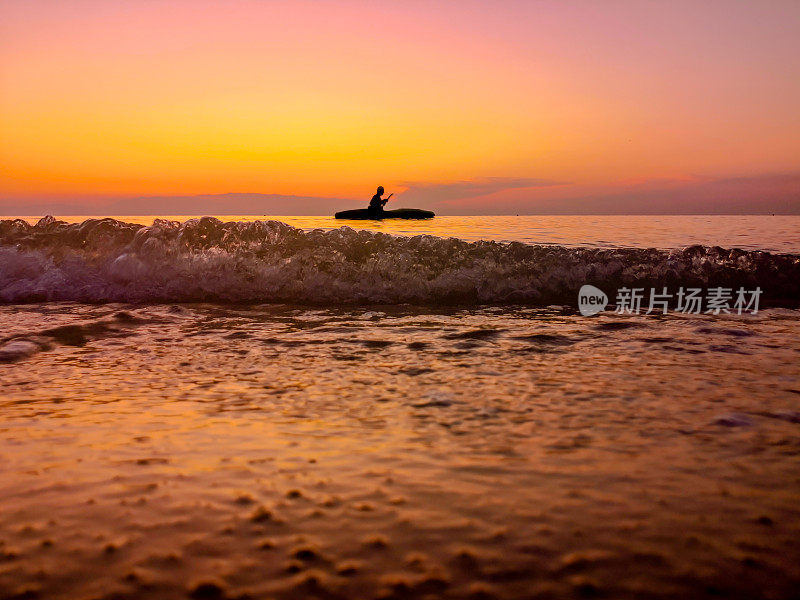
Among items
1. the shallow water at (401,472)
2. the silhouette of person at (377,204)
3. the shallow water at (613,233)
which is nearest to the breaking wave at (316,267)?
the shallow water at (613,233)

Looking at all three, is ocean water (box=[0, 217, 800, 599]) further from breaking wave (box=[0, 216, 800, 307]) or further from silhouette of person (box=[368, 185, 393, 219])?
silhouette of person (box=[368, 185, 393, 219])

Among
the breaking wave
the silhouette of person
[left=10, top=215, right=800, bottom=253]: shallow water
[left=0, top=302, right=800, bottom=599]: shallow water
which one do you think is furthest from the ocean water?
the silhouette of person

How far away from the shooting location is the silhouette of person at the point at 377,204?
29875mm

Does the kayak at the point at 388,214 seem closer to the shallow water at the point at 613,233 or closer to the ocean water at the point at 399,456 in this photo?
the shallow water at the point at 613,233

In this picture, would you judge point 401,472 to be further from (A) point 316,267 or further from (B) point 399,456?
(A) point 316,267

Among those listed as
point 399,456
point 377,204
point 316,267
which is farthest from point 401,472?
point 377,204

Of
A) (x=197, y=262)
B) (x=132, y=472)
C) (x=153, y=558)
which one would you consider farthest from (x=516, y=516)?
(x=197, y=262)

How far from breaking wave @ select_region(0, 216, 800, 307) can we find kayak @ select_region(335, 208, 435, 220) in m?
22.0

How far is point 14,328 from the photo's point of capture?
198 inches

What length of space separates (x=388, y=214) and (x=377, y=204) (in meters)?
2.86

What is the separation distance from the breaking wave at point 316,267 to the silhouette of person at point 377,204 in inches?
847

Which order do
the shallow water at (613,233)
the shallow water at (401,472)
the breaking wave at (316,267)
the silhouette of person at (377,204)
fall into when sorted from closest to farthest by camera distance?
the shallow water at (401,472) < the breaking wave at (316,267) < the shallow water at (613,233) < the silhouette of person at (377,204)

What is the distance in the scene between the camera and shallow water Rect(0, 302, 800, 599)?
1.49 meters

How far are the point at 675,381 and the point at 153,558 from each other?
2.73 metres
